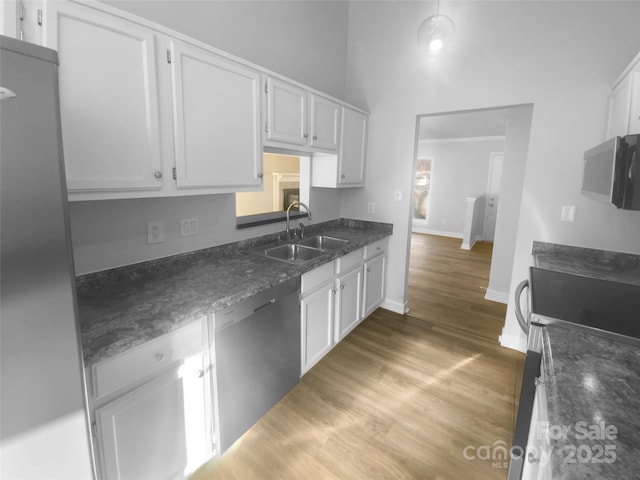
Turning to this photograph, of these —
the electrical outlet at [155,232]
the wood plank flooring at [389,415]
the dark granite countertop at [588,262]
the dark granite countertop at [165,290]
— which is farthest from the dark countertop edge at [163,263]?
the dark granite countertop at [588,262]

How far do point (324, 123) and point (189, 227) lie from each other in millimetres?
1333

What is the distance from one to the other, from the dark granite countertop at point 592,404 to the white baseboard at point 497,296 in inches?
108

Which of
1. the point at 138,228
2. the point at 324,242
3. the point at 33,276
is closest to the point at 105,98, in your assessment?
the point at 138,228

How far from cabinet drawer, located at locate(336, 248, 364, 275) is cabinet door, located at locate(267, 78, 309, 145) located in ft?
3.09

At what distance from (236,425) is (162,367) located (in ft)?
2.07

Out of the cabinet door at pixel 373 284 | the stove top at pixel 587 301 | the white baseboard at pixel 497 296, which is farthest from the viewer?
the white baseboard at pixel 497 296

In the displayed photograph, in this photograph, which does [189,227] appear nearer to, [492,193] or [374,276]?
[374,276]

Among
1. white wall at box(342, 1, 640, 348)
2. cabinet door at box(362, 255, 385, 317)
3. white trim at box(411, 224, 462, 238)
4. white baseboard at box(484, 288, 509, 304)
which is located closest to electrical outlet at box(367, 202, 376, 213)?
white wall at box(342, 1, 640, 348)

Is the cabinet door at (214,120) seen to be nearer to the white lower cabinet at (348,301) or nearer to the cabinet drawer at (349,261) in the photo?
the cabinet drawer at (349,261)

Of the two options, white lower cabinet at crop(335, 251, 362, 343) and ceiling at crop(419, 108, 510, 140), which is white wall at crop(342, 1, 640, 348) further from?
ceiling at crop(419, 108, 510, 140)

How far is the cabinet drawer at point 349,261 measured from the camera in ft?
7.65

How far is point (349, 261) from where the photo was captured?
2479 mm

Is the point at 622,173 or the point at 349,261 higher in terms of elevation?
the point at 622,173

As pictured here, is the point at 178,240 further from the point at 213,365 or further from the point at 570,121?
the point at 570,121
